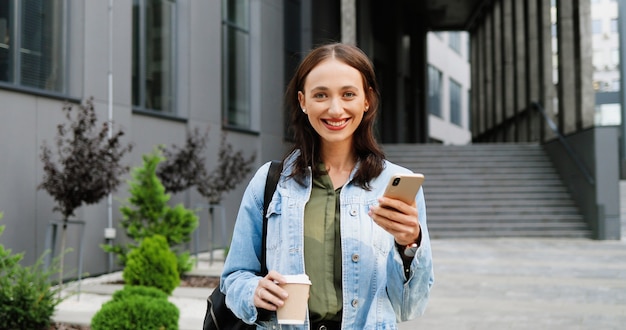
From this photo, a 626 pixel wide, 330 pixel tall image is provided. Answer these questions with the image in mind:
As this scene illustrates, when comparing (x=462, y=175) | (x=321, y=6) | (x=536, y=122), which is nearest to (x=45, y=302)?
(x=462, y=175)

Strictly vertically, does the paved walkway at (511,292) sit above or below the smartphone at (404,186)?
below

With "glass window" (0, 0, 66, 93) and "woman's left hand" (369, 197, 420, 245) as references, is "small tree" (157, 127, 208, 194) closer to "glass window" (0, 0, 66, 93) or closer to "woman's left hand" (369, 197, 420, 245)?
"glass window" (0, 0, 66, 93)

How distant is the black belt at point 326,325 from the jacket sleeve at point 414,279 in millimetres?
196

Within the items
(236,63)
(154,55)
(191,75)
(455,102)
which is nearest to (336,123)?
(154,55)

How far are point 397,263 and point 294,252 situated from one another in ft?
1.04

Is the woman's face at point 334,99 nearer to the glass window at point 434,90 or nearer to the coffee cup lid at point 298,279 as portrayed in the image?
the coffee cup lid at point 298,279

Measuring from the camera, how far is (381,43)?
3544cm

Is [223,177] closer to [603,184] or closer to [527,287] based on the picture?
[527,287]

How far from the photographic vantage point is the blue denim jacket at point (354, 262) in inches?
86.0

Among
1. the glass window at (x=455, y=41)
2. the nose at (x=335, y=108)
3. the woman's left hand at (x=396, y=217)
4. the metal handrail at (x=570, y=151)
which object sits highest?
the glass window at (x=455, y=41)

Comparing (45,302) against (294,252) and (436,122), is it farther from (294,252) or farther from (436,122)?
(436,122)

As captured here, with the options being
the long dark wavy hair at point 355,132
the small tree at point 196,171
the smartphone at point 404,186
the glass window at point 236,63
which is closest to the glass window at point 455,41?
the glass window at point 236,63

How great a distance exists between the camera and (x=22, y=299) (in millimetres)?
6957

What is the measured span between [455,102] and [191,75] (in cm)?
4910
